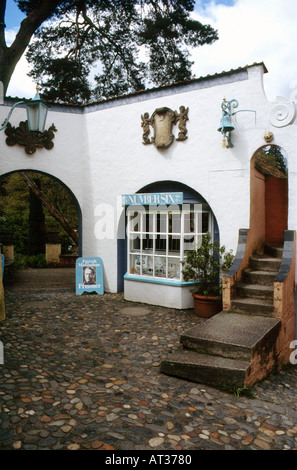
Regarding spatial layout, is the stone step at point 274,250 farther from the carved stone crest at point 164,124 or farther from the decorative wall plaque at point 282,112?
the carved stone crest at point 164,124

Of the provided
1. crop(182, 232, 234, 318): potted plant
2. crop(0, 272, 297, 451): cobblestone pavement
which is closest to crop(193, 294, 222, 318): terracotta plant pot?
crop(182, 232, 234, 318): potted plant

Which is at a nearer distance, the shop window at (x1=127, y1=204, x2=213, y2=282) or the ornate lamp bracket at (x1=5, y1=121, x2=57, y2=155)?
the shop window at (x1=127, y1=204, x2=213, y2=282)

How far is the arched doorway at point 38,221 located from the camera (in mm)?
15672

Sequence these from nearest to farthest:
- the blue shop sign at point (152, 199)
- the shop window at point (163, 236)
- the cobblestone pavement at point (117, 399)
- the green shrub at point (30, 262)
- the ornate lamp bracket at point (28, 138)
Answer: the cobblestone pavement at point (117, 399)
the blue shop sign at point (152, 199)
the shop window at point (163, 236)
the ornate lamp bracket at point (28, 138)
the green shrub at point (30, 262)

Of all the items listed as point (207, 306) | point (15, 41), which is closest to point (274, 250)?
point (207, 306)

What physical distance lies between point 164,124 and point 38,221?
10325 millimetres

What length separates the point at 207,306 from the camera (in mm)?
7199

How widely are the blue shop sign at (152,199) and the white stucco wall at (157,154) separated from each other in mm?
487

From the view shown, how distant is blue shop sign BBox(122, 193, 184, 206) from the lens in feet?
25.1

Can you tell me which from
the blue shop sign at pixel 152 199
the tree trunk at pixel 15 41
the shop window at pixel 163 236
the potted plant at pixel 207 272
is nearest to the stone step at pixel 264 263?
the potted plant at pixel 207 272

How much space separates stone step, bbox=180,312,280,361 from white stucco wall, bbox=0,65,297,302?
2052mm

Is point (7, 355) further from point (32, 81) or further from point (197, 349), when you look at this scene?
point (32, 81)

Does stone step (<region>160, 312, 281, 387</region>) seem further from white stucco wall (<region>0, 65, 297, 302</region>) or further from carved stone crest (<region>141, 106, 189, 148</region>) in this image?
carved stone crest (<region>141, 106, 189, 148</region>)

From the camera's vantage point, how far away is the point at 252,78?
713 cm
